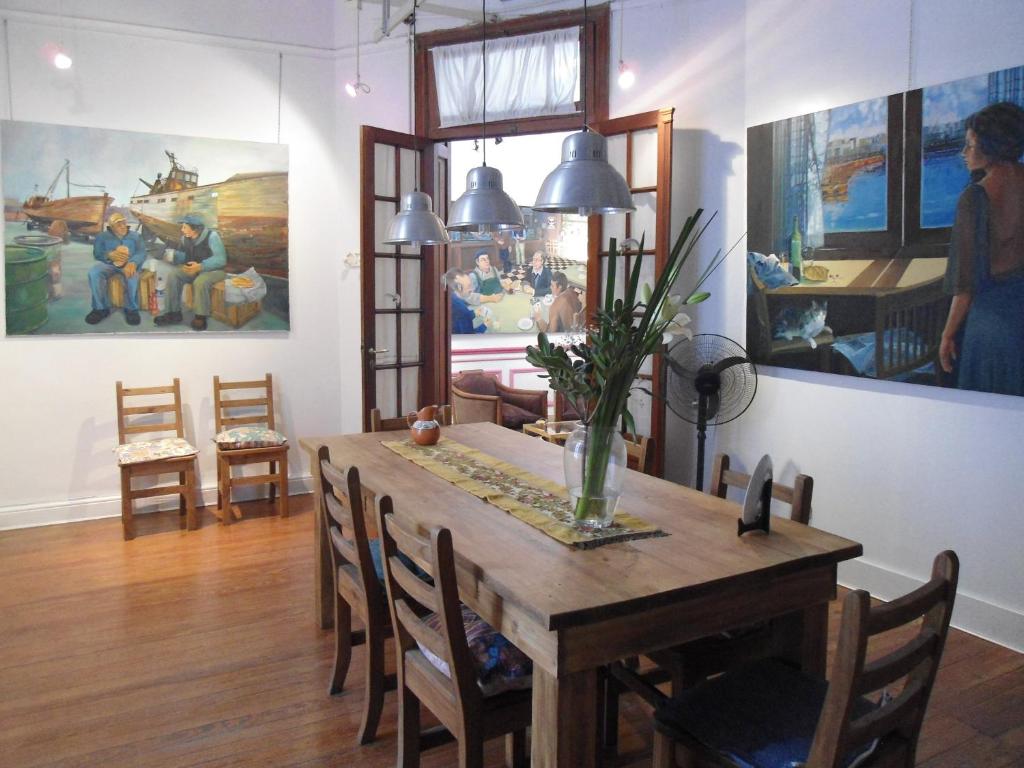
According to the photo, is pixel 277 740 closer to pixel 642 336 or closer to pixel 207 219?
pixel 642 336

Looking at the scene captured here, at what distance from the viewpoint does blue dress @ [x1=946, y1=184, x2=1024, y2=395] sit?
3.04 metres

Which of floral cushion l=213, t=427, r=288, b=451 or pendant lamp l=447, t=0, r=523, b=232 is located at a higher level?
pendant lamp l=447, t=0, r=523, b=232

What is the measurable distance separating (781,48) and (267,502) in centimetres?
411

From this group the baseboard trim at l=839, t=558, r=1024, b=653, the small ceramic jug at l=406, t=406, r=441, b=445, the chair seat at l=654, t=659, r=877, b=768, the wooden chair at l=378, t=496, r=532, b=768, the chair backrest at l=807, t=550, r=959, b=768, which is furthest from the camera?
the small ceramic jug at l=406, t=406, r=441, b=445

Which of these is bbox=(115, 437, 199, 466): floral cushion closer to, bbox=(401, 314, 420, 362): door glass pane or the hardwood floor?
the hardwood floor

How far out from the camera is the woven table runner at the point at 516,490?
2.15 metres

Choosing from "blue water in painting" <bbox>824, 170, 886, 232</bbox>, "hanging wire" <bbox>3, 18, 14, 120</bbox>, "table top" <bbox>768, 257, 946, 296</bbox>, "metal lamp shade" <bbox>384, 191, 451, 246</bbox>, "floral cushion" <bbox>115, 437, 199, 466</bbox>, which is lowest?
"floral cushion" <bbox>115, 437, 199, 466</bbox>

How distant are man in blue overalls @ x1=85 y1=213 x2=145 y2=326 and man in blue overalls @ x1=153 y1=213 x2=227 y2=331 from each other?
189 mm

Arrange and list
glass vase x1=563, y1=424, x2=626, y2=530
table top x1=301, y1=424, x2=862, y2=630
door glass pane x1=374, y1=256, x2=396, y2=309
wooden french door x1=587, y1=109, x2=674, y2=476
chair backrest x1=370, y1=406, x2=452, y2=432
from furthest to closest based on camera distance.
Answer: door glass pane x1=374, y1=256, x2=396, y2=309
wooden french door x1=587, y1=109, x2=674, y2=476
chair backrest x1=370, y1=406, x2=452, y2=432
glass vase x1=563, y1=424, x2=626, y2=530
table top x1=301, y1=424, x2=862, y2=630

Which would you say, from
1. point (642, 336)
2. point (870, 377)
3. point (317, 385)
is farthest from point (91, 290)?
point (870, 377)

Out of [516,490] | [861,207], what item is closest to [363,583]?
[516,490]

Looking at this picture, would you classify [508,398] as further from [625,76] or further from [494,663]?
[494,663]

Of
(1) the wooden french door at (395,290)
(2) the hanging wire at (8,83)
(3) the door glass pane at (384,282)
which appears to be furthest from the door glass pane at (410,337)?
(2) the hanging wire at (8,83)

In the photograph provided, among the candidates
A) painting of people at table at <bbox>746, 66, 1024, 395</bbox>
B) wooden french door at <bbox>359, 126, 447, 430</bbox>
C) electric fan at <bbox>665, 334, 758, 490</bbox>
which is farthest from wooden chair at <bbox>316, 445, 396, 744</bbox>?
painting of people at table at <bbox>746, 66, 1024, 395</bbox>
